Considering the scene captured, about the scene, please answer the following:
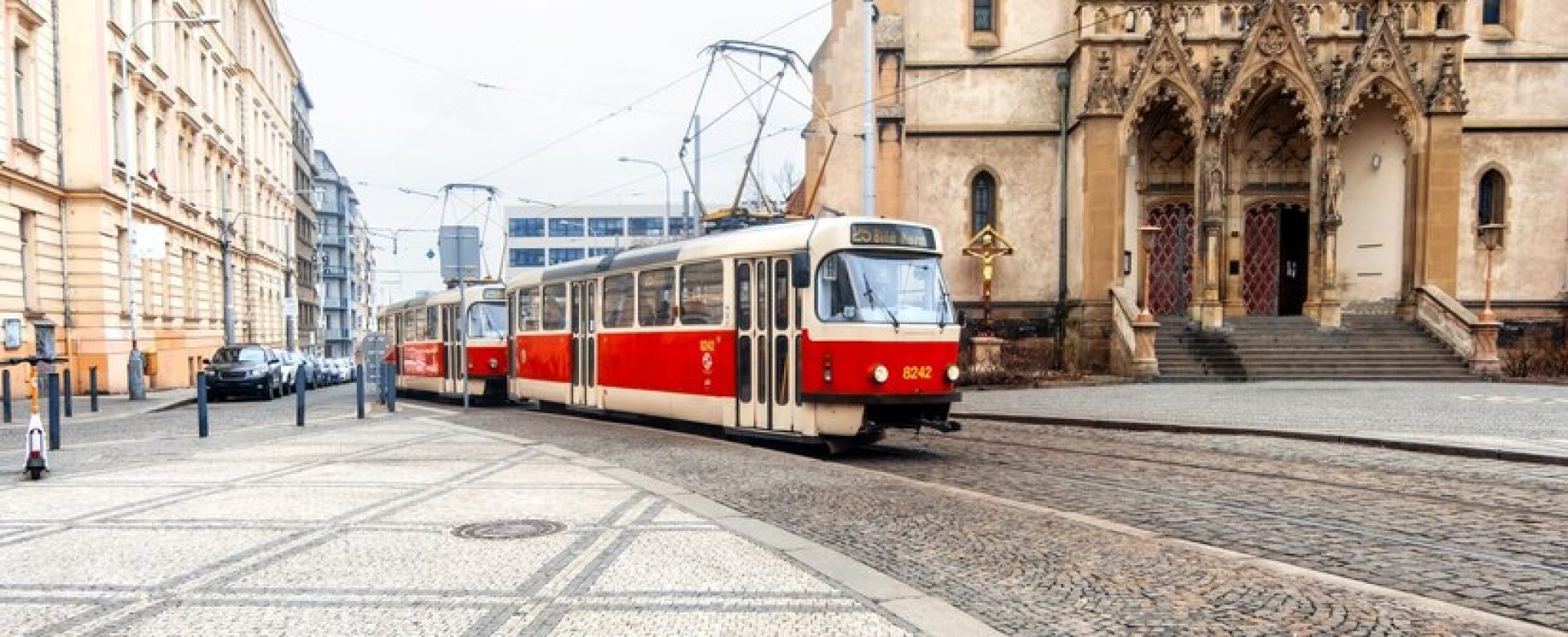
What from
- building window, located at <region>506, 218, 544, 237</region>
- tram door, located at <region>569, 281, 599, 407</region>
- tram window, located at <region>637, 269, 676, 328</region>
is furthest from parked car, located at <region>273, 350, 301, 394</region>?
building window, located at <region>506, 218, 544, 237</region>

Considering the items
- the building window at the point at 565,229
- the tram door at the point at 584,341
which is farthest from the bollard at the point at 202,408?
the building window at the point at 565,229

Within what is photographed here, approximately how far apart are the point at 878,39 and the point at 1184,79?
8385 mm

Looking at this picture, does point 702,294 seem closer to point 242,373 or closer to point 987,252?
point 987,252

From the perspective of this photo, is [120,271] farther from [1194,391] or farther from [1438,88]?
[1438,88]

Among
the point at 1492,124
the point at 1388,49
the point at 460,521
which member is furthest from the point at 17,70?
the point at 1492,124

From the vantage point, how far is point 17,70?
74.0ft

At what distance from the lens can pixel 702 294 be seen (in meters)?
12.9

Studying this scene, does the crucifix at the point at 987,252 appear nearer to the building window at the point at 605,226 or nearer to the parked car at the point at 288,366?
the parked car at the point at 288,366

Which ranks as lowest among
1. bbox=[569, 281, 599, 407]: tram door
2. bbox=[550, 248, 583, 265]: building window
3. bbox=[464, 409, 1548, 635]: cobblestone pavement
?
bbox=[464, 409, 1548, 635]: cobblestone pavement

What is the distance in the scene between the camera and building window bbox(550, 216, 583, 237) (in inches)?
4232

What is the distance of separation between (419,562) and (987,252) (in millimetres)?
22135

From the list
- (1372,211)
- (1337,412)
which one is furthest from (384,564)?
(1372,211)

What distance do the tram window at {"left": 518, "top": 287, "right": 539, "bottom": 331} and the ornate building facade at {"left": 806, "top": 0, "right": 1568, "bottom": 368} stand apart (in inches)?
508

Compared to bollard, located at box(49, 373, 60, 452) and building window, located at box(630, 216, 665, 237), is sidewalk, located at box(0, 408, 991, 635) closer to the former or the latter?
bollard, located at box(49, 373, 60, 452)
